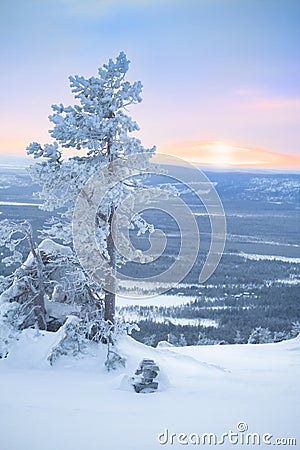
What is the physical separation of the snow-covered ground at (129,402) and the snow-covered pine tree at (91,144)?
3.22 m

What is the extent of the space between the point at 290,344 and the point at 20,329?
39.6 ft

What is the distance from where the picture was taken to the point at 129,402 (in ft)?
37.5

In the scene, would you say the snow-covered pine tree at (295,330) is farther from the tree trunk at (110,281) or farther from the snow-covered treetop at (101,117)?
the snow-covered treetop at (101,117)

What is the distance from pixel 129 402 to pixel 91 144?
7.21 metres

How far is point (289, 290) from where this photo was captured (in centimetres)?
9562

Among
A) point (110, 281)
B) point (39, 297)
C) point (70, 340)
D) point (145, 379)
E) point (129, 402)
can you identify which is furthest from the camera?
point (39, 297)

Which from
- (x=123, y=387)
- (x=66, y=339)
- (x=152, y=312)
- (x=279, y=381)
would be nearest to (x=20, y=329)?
(x=66, y=339)

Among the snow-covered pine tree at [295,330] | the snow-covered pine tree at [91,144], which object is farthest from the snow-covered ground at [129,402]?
the snow-covered pine tree at [295,330]

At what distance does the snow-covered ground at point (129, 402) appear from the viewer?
9.33m

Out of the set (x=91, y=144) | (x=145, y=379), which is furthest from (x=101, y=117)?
(x=145, y=379)

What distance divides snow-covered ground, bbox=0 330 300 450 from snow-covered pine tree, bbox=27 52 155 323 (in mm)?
3220

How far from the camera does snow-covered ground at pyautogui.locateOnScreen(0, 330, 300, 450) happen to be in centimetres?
933

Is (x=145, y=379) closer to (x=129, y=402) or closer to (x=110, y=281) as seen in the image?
(x=129, y=402)

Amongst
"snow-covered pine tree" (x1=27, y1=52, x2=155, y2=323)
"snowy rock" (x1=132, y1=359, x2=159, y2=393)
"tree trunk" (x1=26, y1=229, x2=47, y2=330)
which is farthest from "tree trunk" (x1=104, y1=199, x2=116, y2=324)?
"snowy rock" (x1=132, y1=359, x2=159, y2=393)
